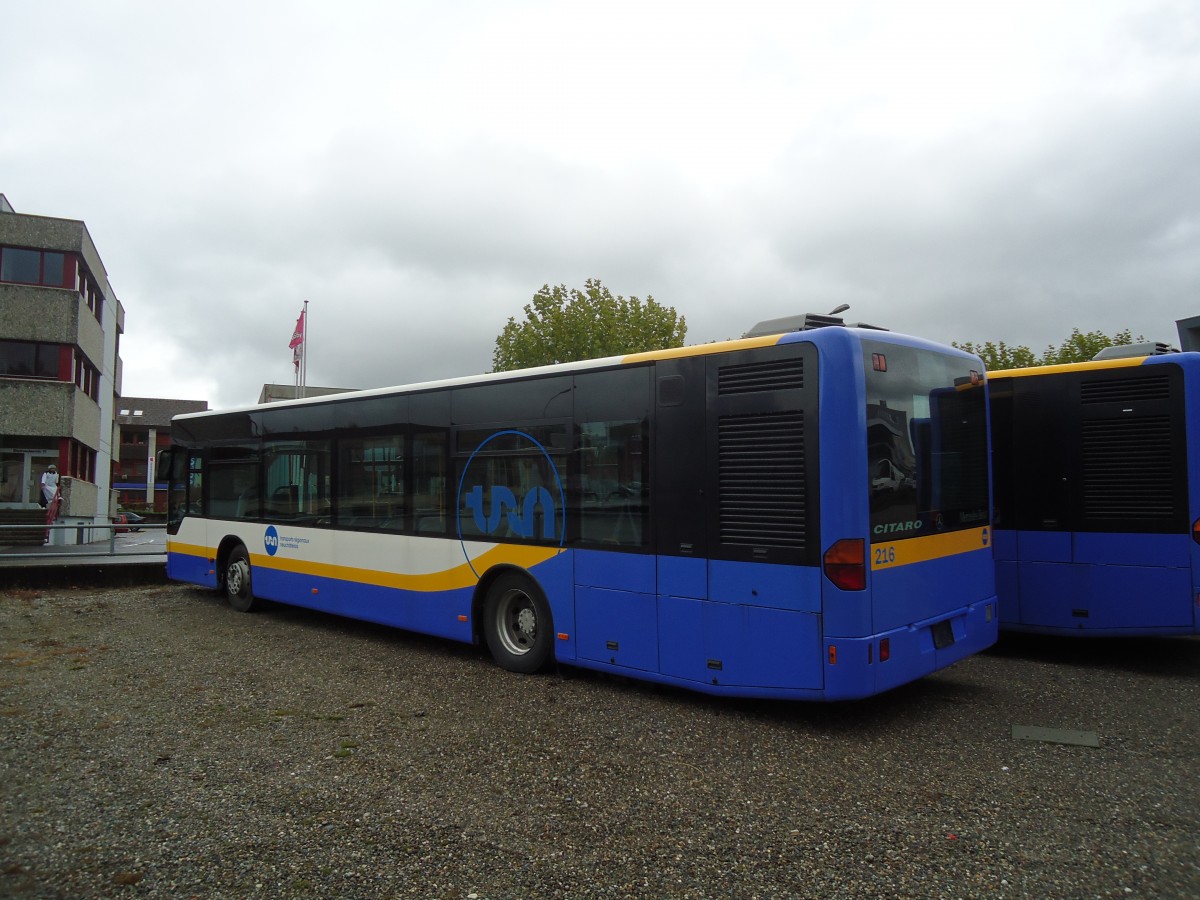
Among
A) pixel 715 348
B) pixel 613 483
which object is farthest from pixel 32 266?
pixel 715 348

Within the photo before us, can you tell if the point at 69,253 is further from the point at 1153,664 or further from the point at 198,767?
the point at 1153,664

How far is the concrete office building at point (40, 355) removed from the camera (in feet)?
92.8

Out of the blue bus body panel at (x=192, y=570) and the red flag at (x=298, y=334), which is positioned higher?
the red flag at (x=298, y=334)

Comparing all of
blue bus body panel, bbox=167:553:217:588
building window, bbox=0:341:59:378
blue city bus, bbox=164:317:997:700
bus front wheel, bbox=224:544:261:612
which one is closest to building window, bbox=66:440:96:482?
building window, bbox=0:341:59:378

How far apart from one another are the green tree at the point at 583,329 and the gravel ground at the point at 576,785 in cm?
3013

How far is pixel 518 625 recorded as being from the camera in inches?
314

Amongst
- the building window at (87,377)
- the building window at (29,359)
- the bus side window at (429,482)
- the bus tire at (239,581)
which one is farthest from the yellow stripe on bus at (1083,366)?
the building window at (87,377)

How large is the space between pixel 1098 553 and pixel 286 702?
24.3 feet

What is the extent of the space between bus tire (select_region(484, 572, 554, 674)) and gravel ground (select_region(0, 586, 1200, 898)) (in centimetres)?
22

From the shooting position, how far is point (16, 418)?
28.0 meters

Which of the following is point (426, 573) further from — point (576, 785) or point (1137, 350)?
point (1137, 350)

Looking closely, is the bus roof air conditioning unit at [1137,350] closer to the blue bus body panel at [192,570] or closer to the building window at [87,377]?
the blue bus body panel at [192,570]

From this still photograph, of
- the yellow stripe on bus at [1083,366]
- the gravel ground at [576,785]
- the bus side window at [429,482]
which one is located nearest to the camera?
the gravel ground at [576,785]

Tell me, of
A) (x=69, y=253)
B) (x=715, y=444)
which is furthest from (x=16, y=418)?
(x=715, y=444)
